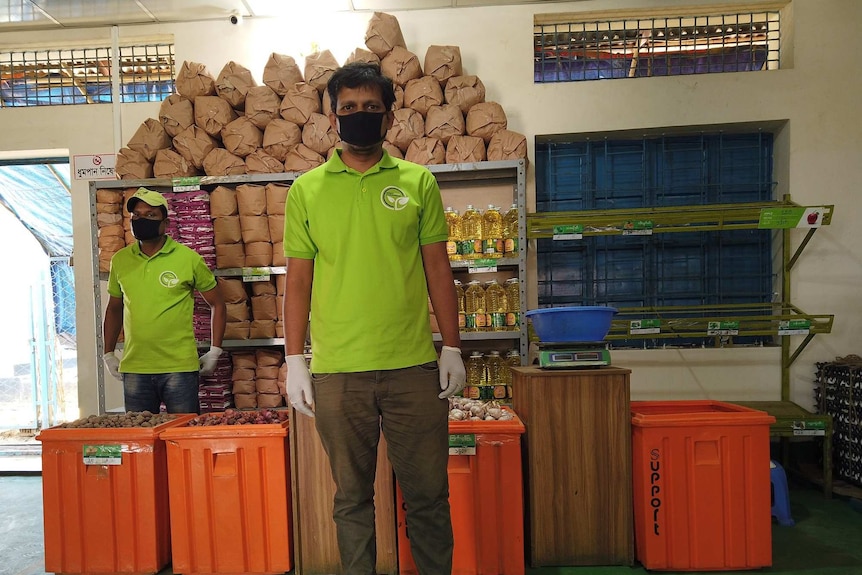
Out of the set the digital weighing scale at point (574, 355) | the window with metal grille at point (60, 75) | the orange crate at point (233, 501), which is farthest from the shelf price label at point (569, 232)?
the window with metal grille at point (60, 75)

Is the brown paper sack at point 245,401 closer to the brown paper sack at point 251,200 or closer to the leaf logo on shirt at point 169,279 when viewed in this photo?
the leaf logo on shirt at point 169,279

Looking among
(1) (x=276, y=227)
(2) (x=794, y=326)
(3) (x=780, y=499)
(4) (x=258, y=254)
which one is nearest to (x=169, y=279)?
(4) (x=258, y=254)

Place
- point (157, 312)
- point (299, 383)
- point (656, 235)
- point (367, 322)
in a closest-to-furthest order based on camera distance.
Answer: point (367, 322)
point (299, 383)
point (157, 312)
point (656, 235)

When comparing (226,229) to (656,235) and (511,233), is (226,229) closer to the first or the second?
(511,233)

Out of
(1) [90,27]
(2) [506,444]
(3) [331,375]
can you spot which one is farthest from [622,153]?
(1) [90,27]

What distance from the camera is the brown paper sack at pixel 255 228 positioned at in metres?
3.53

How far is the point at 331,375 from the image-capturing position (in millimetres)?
1718

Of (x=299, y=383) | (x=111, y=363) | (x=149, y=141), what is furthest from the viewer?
(x=149, y=141)

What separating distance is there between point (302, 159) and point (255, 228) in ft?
1.78

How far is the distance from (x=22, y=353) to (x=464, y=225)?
14.4 ft

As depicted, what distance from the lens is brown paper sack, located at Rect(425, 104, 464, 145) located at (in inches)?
138

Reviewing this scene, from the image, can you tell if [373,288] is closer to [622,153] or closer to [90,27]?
[622,153]

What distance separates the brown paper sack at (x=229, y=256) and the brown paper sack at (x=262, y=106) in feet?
2.80

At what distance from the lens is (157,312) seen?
9.53ft
